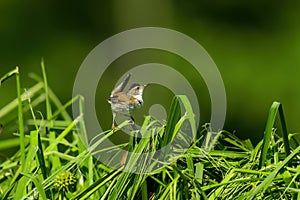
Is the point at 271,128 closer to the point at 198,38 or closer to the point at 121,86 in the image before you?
the point at 121,86

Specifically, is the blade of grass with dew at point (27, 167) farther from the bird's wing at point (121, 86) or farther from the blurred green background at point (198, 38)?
the blurred green background at point (198, 38)

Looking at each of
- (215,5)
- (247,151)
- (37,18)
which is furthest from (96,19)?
(247,151)

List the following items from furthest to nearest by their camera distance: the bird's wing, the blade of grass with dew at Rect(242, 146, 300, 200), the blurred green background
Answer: the blurred green background < the bird's wing < the blade of grass with dew at Rect(242, 146, 300, 200)

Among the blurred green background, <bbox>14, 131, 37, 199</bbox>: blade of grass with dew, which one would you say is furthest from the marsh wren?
the blurred green background

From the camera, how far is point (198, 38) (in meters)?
5.12

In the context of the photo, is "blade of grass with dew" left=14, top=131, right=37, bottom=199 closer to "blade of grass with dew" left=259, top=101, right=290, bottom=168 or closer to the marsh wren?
the marsh wren

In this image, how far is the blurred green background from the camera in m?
4.55

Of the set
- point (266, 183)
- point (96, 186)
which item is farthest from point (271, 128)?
point (96, 186)

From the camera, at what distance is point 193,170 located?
2.60 feet

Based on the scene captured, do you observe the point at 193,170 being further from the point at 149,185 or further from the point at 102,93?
the point at 102,93

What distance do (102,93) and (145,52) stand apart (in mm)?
485

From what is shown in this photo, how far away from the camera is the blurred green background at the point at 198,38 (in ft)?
14.9

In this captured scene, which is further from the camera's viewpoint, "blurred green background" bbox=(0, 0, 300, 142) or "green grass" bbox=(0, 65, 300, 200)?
"blurred green background" bbox=(0, 0, 300, 142)

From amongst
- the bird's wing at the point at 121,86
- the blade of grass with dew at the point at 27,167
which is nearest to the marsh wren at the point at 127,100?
the bird's wing at the point at 121,86
